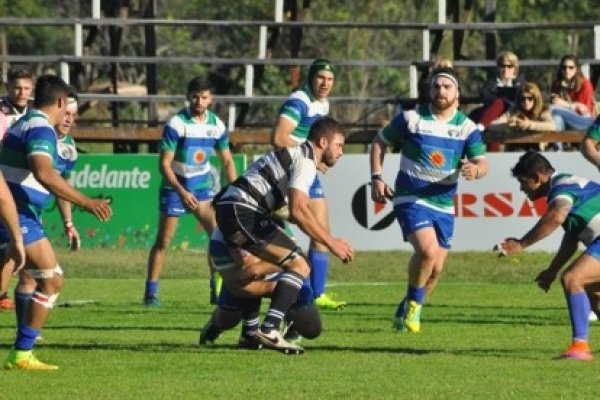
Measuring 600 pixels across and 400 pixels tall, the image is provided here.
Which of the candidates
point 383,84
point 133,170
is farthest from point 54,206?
point 383,84

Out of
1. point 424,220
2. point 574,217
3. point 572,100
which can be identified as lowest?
point 572,100

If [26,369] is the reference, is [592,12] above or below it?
below

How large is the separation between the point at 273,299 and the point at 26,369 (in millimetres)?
1793

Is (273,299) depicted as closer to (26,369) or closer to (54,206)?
(26,369)

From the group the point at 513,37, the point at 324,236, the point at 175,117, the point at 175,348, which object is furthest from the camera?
the point at 513,37

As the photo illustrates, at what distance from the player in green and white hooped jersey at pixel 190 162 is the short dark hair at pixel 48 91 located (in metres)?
5.63

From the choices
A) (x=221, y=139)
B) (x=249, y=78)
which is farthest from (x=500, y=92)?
(x=221, y=139)

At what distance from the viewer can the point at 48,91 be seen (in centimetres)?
1172

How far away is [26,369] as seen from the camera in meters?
11.6

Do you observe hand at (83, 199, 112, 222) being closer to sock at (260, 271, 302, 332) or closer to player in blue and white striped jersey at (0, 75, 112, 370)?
player in blue and white striped jersey at (0, 75, 112, 370)

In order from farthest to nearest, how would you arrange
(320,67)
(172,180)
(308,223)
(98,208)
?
(172,180), (320,67), (308,223), (98,208)

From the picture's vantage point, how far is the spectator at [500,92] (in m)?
23.1

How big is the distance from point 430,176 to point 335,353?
2575 mm

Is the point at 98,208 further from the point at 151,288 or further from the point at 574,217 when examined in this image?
the point at 151,288
